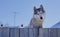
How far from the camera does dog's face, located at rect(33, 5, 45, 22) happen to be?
17.0ft

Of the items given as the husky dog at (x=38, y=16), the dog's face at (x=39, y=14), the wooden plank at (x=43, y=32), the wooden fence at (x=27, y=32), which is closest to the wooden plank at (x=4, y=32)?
the wooden fence at (x=27, y=32)

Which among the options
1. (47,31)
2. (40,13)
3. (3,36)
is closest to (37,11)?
(40,13)

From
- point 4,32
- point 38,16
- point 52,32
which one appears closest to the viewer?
point 4,32

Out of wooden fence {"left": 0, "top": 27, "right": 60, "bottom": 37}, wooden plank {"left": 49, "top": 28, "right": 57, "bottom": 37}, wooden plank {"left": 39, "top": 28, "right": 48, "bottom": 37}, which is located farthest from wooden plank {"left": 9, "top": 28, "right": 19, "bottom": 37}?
wooden plank {"left": 49, "top": 28, "right": 57, "bottom": 37}

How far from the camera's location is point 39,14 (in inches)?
208

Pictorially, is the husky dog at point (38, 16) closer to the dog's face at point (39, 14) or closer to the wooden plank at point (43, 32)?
the dog's face at point (39, 14)

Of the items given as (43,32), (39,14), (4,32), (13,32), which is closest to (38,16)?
(39,14)

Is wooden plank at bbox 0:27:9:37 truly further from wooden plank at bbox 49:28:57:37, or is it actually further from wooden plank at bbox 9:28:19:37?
wooden plank at bbox 49:28:57:37

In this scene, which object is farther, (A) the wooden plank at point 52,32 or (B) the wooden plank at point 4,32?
(A) the wooden plank at point 52,32

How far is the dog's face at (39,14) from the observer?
517 centimetres

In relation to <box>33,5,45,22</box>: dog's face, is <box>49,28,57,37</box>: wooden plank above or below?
below

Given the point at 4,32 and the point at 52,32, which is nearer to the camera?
the point at 4,32

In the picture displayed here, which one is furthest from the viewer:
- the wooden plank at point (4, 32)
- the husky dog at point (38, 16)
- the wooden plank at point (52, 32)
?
the husky dog at point (38, 16)

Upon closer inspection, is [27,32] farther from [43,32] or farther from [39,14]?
[39,14]
